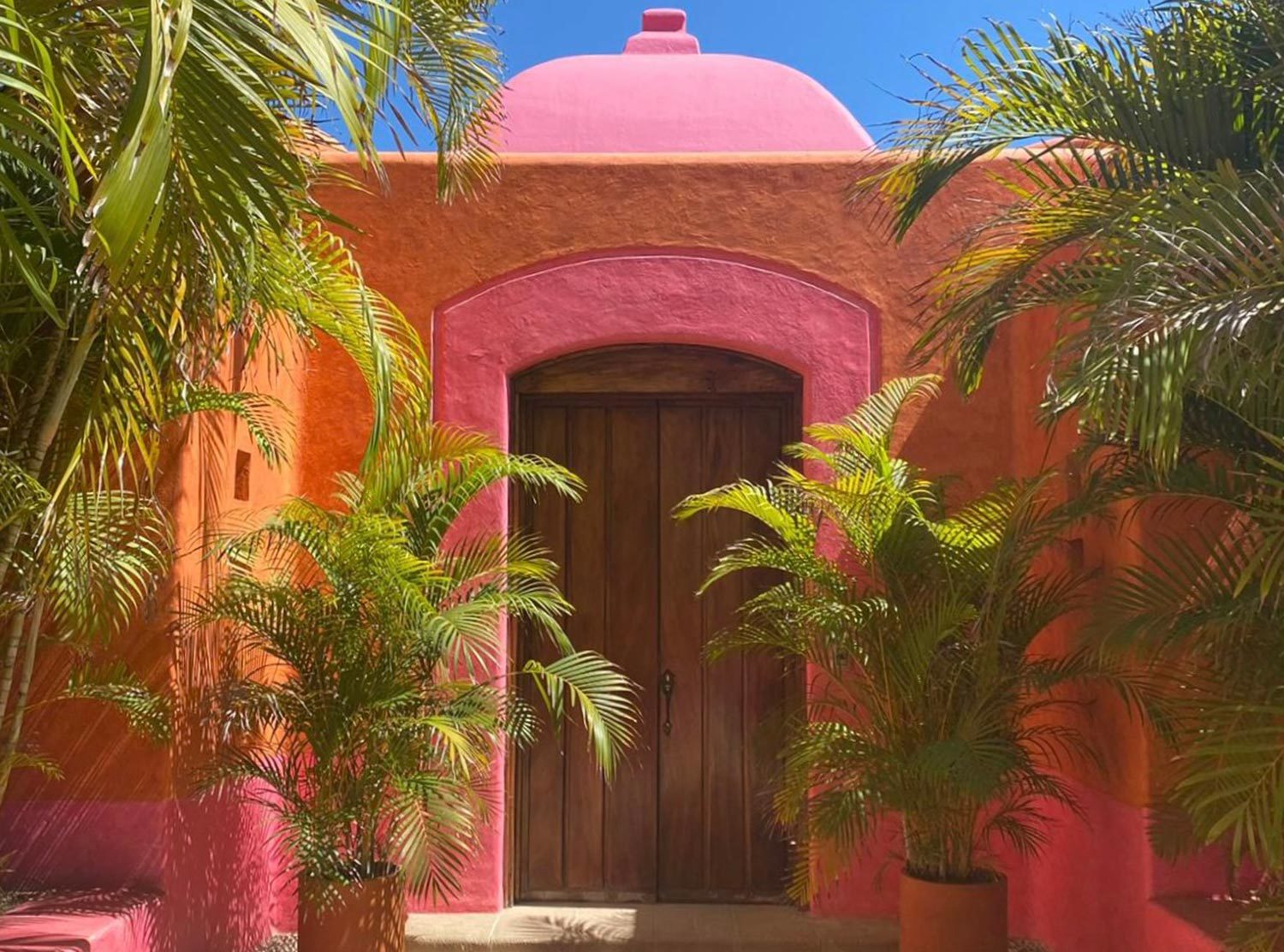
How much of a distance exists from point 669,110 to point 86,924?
525cm

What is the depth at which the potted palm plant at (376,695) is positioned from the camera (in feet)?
15.4

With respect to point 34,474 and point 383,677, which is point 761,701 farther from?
point 34,474

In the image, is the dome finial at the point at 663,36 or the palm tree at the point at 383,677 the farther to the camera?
the dome finial at the point at 663,36

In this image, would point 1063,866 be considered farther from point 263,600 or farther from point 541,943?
point 263,600

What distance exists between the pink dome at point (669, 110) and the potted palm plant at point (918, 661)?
2.68 meters

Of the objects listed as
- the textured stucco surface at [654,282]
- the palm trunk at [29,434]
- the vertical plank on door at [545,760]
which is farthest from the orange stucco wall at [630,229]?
the palm trunk at [29,434]

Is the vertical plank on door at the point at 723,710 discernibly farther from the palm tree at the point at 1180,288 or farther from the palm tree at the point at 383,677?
the palm tree at the point at 1180,288

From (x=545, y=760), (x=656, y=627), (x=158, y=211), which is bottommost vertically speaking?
(x=545, y=760)

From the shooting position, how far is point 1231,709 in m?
3.28

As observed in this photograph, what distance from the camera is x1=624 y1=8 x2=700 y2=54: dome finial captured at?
8.57 m

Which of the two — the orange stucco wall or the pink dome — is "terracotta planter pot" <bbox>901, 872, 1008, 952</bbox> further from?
the pink dome

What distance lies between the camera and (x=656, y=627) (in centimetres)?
648

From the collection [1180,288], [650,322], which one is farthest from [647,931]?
[1180,288]

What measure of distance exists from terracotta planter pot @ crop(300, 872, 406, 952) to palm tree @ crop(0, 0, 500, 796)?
127cm
